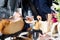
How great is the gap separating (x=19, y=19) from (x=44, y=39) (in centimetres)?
20

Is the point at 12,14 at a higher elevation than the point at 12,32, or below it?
higher

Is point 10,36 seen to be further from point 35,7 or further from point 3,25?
point 35,7

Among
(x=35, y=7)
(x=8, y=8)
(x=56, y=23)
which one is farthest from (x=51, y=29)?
(x=8, y=8)

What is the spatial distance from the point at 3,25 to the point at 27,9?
0.17 m

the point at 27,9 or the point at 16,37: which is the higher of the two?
the point at 27,9

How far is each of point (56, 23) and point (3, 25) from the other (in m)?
0.32

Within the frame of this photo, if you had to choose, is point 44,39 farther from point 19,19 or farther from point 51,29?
point 19,19

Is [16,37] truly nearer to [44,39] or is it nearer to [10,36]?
[10,36]

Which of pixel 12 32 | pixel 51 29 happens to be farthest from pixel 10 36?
pixel 51 29

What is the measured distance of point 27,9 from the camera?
97cm

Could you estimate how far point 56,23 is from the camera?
1.00 meters

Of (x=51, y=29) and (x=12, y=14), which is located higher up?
(x=12, y=14)

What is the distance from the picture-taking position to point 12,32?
0.96 meters

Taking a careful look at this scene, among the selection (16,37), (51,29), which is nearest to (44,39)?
(51,29)
